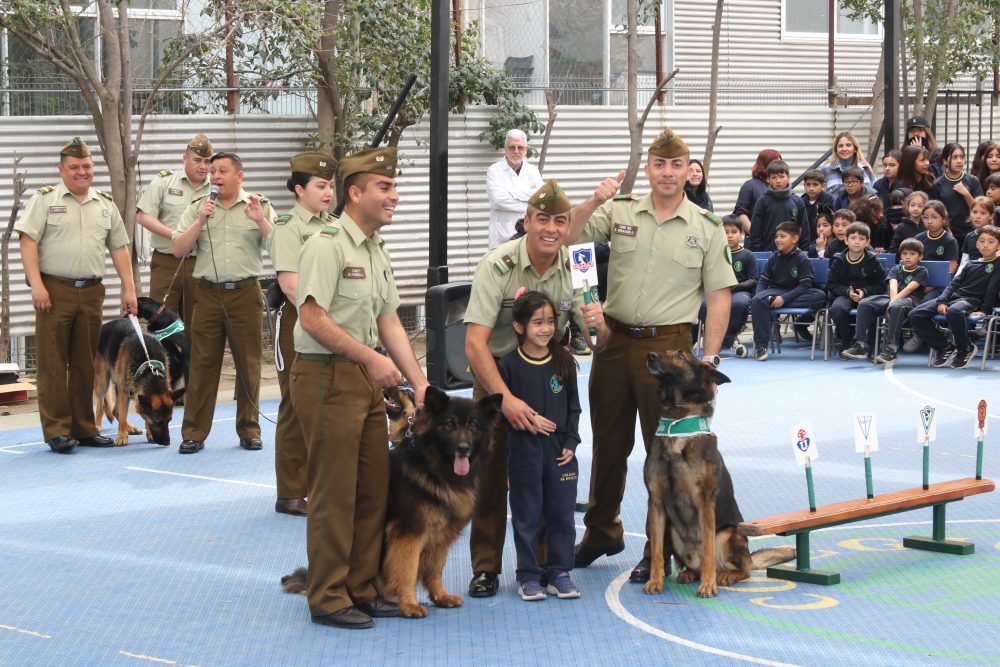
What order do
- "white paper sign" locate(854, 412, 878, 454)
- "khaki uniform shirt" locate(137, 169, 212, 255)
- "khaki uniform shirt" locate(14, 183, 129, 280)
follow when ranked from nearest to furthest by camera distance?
1. "white paper sign" locate(854, 412, 878, 454)
2. "khaki uniform shirt" locate(14, 183, 129, 280)
3. "khaki uniform shirt" locate(137, 169, 212, 255)

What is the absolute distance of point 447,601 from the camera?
6.69m

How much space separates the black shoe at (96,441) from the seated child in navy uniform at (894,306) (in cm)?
781

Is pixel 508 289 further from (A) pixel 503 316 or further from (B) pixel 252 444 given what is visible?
(B) pixel 252 444

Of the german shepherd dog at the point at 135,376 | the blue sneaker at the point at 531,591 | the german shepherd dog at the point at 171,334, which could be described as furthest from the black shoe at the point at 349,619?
the german shepherd dog at the point at 171,334

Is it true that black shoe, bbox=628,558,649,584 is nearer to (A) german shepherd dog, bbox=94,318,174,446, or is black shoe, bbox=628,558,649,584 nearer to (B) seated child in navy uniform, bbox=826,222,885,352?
(A) german shepherd dog, bbox=94,318,174,446

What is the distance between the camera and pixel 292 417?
8539mm

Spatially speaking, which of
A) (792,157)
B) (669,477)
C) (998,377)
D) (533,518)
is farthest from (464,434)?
(792,157)

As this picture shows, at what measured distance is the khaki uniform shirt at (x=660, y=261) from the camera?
715 cm

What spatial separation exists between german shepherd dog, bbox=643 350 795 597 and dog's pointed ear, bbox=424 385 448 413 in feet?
3.35

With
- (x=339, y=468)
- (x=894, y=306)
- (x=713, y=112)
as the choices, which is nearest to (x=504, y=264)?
(x=339, y=468)

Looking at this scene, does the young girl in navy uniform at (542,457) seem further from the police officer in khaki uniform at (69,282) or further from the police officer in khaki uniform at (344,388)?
the police officer in khaki uniform at (69,282)

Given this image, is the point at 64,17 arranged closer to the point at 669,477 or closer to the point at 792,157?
the point at 669,477

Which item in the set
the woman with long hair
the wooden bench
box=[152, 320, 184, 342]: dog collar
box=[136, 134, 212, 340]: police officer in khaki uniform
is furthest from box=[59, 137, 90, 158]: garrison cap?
the woman with long hair

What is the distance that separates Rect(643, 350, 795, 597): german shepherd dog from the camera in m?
6.70
